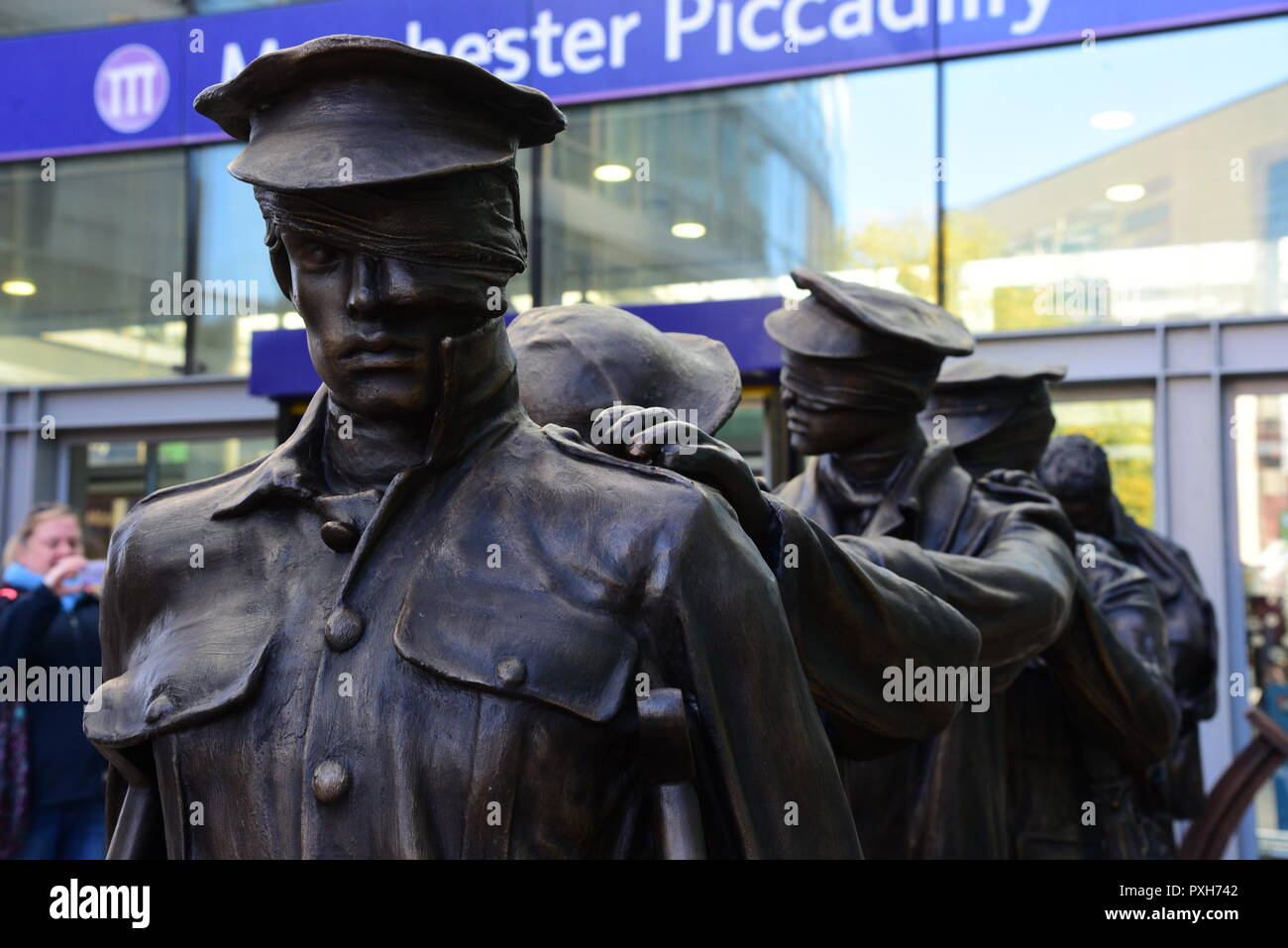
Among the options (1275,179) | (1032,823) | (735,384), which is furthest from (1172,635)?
(735,384)

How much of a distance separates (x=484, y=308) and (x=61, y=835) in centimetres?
435

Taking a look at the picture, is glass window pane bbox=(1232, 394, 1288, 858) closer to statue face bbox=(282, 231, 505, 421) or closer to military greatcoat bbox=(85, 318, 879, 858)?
military greatcoat bbox=(85, 318, 879, 858)

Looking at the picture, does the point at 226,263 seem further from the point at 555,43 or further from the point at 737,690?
the point at 737,690

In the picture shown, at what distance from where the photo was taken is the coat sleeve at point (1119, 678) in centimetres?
391

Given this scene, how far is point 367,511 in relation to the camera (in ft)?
6.04

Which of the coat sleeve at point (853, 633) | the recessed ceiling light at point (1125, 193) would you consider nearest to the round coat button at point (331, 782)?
Result: the coat sleeve at point (853, 633)

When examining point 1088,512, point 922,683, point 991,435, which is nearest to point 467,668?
point 922,683

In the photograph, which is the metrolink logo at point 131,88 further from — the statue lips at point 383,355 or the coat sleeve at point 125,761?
the statue lips at point 383,355

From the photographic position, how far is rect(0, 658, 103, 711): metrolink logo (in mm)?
5281

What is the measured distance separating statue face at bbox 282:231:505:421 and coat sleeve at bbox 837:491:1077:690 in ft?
3.69

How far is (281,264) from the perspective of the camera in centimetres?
186

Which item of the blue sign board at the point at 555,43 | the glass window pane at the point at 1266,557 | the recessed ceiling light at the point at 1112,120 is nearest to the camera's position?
the glass window pane at the point at 1266,557

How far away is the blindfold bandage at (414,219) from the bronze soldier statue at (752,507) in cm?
34
